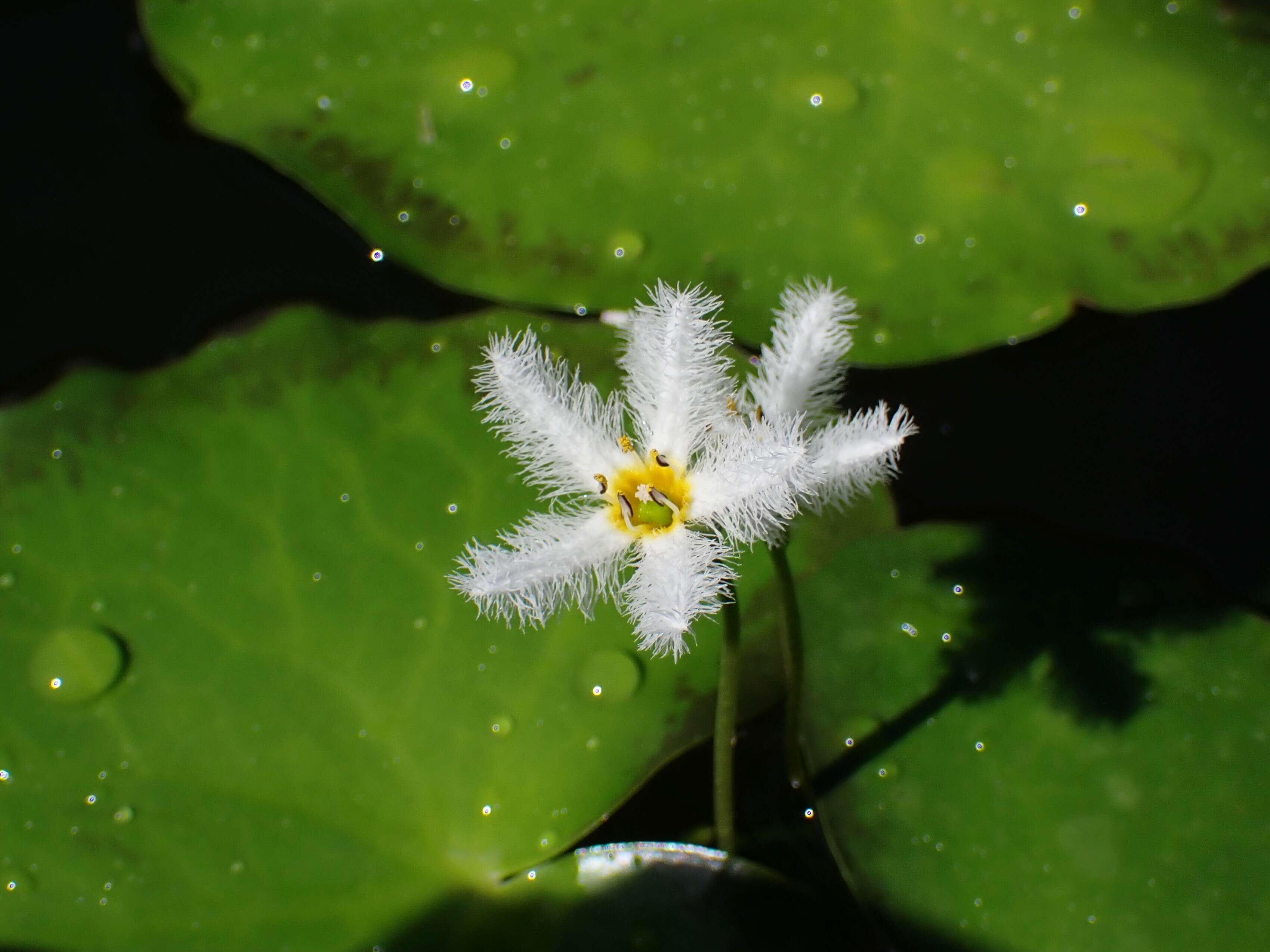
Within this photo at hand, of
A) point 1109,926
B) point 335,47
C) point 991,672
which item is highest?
point 335,47

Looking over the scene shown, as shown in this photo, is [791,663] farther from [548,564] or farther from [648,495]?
[548,564]

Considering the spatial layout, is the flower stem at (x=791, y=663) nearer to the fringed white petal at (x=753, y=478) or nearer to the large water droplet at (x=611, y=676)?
the fringed white petal at (x=753, y=478)

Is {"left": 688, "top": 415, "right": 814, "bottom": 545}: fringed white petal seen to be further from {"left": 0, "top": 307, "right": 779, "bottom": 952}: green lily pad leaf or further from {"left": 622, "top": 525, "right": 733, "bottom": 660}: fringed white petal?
{"left": 0, "top": 307, "right": 779, "bottom": 952}: green lily pad leaf

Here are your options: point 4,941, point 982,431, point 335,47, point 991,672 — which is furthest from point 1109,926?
point 335,47

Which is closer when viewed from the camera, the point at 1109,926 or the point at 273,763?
the point at 1109,926

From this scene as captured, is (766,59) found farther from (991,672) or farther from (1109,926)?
(1109,926)

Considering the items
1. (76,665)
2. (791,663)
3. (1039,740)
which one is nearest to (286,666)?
(76,665)

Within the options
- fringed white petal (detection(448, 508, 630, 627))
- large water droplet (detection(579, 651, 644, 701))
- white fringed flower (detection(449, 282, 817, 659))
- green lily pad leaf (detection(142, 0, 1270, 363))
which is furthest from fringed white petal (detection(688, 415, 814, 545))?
green lily pad leaf (detection(142, 0, 1270, 363))
